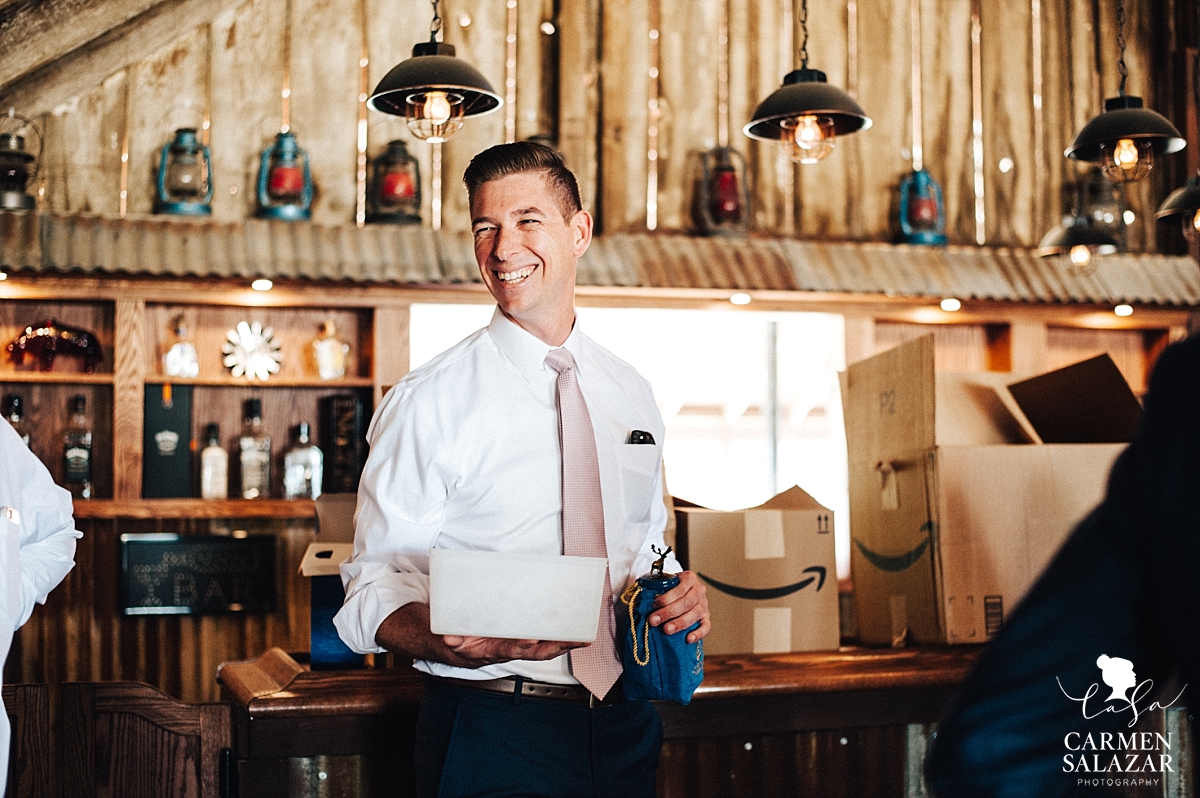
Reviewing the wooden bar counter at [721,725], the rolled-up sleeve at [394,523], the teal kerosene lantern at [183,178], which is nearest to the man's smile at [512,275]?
the rolled-up sleeve at [394,523]

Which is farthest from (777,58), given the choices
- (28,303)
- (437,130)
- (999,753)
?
(999,753)

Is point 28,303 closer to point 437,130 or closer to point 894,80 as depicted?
point 437,130

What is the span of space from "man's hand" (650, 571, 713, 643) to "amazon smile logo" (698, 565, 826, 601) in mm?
761

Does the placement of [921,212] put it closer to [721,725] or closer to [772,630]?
[772,630]

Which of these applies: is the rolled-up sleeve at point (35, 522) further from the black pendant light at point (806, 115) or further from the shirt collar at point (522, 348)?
the black pendant light at point (806, 115)

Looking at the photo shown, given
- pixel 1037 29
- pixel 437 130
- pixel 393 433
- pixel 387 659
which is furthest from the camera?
pixel 1037 29

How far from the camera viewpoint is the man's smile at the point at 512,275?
1766 mm

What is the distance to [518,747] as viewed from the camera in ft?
5.27

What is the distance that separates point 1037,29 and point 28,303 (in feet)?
15.0

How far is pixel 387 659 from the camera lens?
237cm

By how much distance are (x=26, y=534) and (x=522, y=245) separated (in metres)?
1.01

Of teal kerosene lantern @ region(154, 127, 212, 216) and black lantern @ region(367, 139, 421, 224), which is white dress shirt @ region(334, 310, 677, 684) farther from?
teal kerosene lantern @ region(154, 127, 212, 216)

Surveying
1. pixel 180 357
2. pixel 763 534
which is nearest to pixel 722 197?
pixel 180 357

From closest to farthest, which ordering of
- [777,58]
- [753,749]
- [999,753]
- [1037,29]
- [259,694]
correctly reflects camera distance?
[999,753] → [259,694] → [753,749] → [777,58] → [1037,29]
